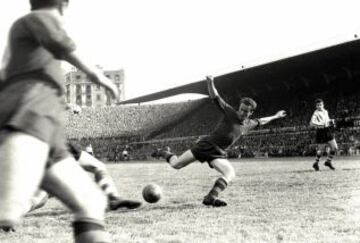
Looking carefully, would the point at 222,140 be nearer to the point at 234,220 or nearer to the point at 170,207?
the point at 170,207

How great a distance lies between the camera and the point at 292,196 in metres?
9.24

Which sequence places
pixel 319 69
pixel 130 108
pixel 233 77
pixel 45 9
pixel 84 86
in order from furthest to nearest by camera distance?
pixel 84 86, pixel 130 108, pixel 233 77, pixel 319 69, pixel 45 9

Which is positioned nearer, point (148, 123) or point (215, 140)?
point (215, 140)

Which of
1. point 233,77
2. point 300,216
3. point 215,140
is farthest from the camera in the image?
point 233,77

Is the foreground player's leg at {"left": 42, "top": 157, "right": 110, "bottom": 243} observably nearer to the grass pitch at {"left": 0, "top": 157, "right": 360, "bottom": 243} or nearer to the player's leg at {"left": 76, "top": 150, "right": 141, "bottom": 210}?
the grass pitch at {"left": 0, "top": 157, "right": 360, "bottom": 243}

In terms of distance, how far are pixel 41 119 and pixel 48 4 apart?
2.15 ft

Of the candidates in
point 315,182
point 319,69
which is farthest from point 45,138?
point 319,69

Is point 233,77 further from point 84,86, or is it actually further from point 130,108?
point 84,86

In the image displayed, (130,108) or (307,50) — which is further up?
(307,50)

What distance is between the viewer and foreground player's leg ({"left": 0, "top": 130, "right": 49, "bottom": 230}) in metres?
2.79

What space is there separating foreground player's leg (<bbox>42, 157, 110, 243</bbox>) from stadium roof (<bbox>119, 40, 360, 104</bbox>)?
101 feet

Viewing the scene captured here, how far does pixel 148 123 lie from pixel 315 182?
5206cm

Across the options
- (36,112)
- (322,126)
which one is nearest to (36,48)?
(36,112)

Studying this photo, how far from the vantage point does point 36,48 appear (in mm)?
3107
